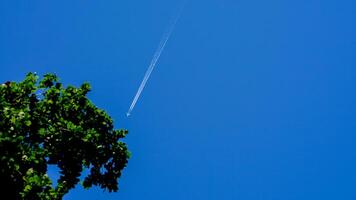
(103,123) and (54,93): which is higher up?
(54,93)

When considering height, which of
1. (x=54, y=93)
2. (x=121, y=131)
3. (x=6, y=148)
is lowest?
(x=6, y=148)

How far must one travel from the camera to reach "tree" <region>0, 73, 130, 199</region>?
17969 mm

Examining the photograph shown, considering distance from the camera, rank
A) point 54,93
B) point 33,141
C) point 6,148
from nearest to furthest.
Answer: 1. point 6,148
2. point 33,141
3. point 54,93

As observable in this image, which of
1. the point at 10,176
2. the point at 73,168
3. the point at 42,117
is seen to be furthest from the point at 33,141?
the point at 10,176

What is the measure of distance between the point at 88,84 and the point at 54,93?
7.76ft

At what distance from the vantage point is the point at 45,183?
705 inches

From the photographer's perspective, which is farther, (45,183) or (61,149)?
(61,149)

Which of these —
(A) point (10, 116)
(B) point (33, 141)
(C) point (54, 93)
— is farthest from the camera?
(C) point (54, 93)

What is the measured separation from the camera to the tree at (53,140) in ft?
59.0

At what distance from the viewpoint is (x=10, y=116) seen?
1922 centimetres

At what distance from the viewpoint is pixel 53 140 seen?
74.0 ft

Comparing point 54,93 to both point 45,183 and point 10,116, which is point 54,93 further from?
point 45,183

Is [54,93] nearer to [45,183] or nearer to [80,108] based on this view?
[80,108]

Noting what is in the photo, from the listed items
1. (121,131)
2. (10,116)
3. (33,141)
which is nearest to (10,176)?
(10,116)
